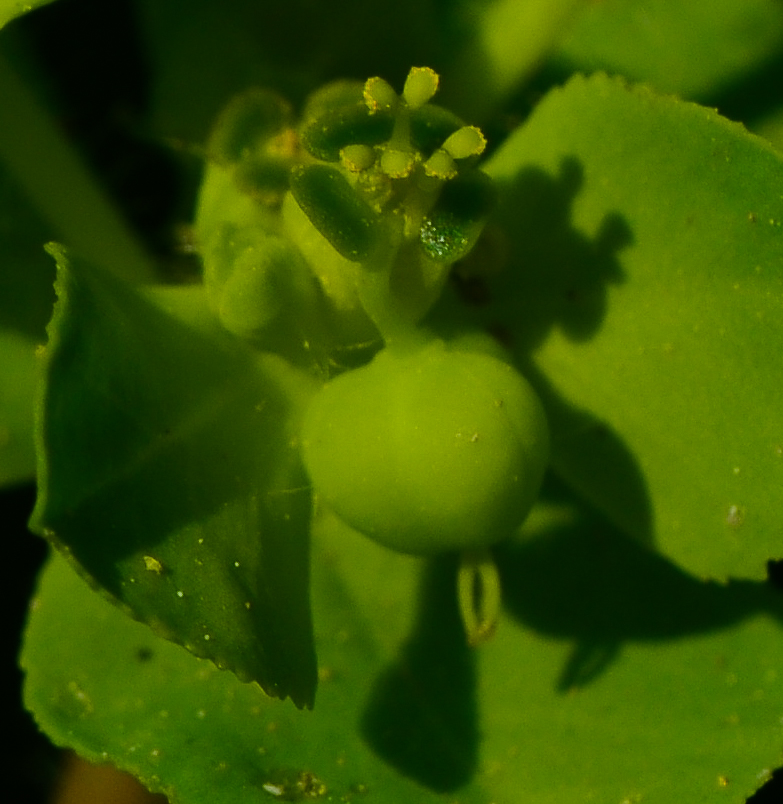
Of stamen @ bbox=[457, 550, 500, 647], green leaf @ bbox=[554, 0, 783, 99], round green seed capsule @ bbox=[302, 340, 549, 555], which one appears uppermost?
round green seed capsule @ bbox=[302, 340, 549, 555]

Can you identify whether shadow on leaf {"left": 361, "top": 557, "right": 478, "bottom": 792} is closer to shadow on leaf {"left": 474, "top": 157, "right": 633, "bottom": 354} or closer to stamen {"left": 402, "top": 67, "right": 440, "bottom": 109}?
shadow on leaf {"left": 474, "top": 157, "right": 633, "bottom": 354}

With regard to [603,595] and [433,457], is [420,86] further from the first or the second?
[603,595]

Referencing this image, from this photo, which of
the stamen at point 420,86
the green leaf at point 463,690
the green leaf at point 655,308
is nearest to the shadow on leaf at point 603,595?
the green leaf at point 463,690

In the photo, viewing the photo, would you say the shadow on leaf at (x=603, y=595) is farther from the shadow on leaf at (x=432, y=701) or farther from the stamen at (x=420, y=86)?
the stamen at (x=420, y=86)

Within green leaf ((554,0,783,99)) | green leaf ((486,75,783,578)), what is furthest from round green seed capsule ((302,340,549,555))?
green leaf ((554,0,783,99))

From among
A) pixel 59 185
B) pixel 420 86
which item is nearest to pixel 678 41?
pixel 420 86

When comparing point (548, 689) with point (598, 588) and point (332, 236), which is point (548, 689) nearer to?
point (598, 588)

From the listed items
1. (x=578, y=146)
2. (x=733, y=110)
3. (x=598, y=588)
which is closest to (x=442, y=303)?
(x=578, y=146)
